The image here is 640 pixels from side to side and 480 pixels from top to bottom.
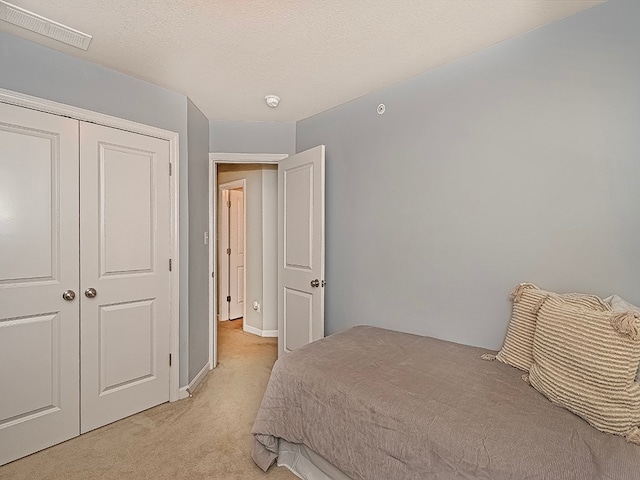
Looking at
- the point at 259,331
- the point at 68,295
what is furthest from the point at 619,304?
the point at 259,331

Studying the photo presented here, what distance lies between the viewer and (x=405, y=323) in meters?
2.50

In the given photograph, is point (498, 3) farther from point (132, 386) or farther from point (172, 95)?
point (132, 386)

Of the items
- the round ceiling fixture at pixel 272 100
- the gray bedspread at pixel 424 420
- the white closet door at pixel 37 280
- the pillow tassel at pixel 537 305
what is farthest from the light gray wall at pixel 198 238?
the pillow tassel at pixel 537 305

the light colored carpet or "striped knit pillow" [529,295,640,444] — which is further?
the light colored carpet

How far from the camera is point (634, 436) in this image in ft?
3.80

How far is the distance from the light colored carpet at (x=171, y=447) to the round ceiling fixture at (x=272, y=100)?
7.94ft

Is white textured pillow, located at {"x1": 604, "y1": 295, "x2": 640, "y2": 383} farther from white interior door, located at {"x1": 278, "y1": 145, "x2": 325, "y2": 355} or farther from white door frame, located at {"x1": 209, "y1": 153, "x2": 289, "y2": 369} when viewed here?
white door frame, located at {"x1": 209, "y1": 153, "x2": 289, "y2": 369}

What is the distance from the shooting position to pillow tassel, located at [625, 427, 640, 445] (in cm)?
115

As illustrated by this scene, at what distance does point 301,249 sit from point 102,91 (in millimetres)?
1860

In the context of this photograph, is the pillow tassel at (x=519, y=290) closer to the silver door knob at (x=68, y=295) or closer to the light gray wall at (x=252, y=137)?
the light gray wall at (x=252, y=137)

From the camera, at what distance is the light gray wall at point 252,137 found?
3340mm

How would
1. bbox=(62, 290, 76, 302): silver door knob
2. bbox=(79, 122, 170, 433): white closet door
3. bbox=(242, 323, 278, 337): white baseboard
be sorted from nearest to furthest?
bbox=(62, 290, 76, 302): silver door knob < bbox=(79, 122, 170, 433): white closet door < bbox=(242, 323, 278, 337): white baseboard

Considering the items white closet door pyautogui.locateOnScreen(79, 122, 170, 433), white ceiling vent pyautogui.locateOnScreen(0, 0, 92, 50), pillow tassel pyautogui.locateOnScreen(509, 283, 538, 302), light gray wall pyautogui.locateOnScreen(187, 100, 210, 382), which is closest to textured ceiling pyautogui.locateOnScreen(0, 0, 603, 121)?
white ceiling vent pyautogui.locateOnScreen(0, 0, 92, 50)

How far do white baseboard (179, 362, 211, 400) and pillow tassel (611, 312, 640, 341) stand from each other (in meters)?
2.79
